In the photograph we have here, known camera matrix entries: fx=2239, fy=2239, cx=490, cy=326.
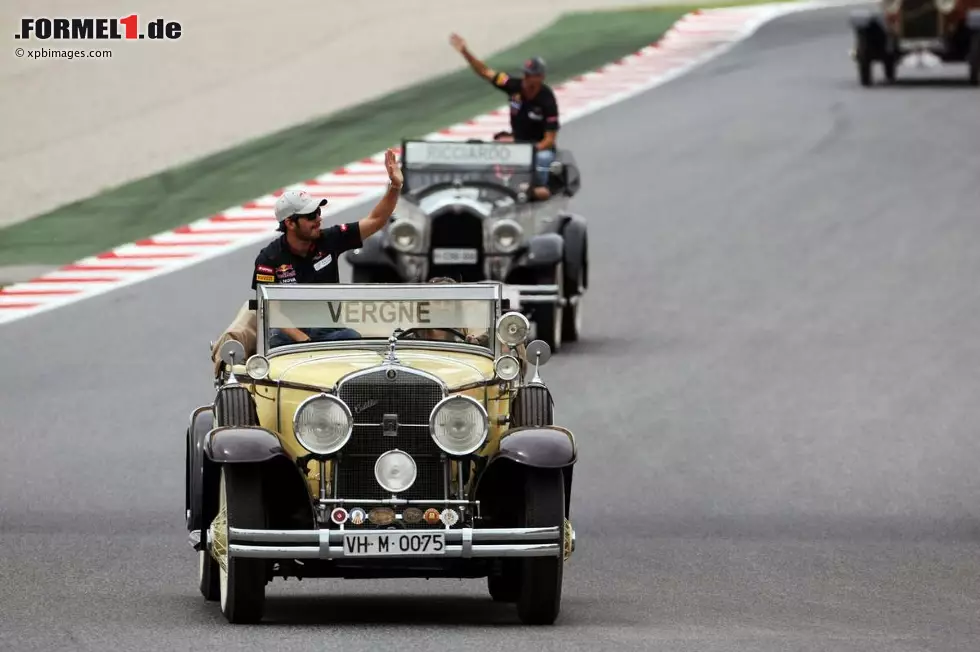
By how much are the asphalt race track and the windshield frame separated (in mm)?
1155

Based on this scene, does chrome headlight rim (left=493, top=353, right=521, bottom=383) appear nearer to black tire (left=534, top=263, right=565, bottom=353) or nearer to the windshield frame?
the windshield frame

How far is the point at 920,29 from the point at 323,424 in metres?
22.2

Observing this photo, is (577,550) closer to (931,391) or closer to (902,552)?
(902,552)

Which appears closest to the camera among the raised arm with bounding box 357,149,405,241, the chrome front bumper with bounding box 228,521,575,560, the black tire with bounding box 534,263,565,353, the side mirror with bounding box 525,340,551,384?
the chrome front bumper with bounding box 228,521,575,560

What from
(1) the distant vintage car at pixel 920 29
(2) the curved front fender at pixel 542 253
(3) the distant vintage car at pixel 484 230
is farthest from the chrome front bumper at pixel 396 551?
(1) the distant vintage car at pixel 920 29

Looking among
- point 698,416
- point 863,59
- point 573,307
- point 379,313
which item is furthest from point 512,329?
point 863,59

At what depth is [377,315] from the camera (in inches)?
385

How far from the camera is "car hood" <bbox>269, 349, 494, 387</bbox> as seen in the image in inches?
361

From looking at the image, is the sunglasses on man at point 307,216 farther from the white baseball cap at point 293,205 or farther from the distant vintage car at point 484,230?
the distant vintage car at point 484,230

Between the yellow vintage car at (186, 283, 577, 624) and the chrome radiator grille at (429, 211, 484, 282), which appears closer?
the yellow vintage car at (186, 283, 577, 624)

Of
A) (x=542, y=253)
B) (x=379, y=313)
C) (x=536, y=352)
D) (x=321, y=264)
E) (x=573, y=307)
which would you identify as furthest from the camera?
(x=573, y=307)

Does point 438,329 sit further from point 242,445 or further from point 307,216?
point 242,445

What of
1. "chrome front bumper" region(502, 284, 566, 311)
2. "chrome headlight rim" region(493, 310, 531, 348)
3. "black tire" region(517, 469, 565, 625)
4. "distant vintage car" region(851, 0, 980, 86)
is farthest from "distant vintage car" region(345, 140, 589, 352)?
"distant vintage car" region(851, 0, 980, 86)

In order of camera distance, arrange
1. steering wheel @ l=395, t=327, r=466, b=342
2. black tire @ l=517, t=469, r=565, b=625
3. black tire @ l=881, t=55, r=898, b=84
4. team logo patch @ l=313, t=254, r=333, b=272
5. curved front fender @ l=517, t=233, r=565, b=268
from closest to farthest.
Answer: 1. black tire @ l=517, t=469, r=565, b=625
2. steering wheel @ l=395, t=327, r=466, b=342
3. team logo patch @ l=313, t=254, r=333, b=272
4. curved front fender @ l=517, t=233, r=565, b=268
5. black tire @ l=881, t=55, r=898, b=84
